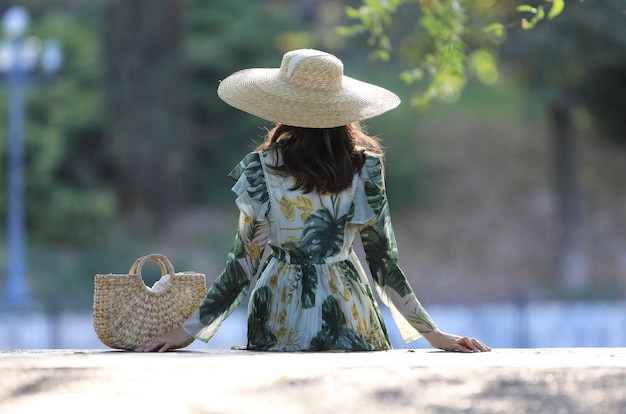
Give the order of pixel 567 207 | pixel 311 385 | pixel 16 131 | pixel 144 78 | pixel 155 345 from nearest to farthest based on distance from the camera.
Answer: pixel 311 385, pixel 155 345, pixel 16 131, pixel 144 78, pixel 567 207

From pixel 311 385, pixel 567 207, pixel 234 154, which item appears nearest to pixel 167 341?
pixel 311 385

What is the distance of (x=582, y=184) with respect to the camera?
23500mm

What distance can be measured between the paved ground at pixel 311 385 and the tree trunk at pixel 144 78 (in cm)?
1745

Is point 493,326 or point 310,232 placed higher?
point 310,232

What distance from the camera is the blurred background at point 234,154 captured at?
784 inches

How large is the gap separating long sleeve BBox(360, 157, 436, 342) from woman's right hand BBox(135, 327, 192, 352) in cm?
73

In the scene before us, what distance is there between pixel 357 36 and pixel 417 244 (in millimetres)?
4589

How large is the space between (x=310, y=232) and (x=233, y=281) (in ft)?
1.12

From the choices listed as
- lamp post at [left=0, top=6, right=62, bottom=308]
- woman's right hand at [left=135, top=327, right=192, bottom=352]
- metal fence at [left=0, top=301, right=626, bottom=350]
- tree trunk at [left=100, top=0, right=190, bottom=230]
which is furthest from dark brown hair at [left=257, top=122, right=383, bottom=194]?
tree trunk at [left=100, top=0, right=190, bottom=230]

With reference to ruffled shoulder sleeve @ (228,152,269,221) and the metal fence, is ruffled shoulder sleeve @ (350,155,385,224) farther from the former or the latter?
the metal fence

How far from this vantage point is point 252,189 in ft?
13.5

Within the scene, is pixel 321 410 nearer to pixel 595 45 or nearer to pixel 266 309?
pixel 266 309

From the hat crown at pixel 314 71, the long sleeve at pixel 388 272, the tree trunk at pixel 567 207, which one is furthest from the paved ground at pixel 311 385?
the tree trunk at pixel 567 207

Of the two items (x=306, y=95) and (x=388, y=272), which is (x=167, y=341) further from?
(x=306, y=95)
